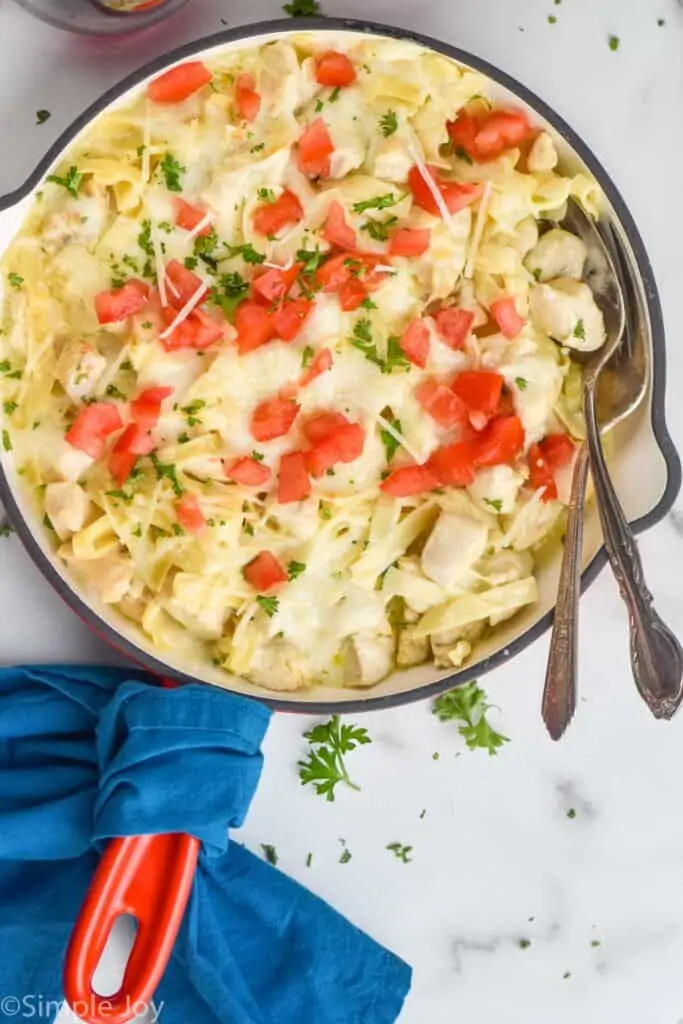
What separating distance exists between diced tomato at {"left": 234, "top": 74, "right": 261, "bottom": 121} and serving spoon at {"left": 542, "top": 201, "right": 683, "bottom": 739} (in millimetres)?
686

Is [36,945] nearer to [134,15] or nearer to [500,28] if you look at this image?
[134,15]

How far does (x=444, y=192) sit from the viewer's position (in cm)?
239

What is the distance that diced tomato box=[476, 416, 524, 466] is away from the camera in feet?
8.01

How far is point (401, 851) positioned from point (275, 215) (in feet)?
4.91

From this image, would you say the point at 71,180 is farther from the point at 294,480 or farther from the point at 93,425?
the point at 294,480

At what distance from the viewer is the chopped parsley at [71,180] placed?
92.1 inches

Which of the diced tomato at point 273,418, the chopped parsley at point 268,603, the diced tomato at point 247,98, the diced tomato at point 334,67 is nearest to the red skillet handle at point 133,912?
→ the chopped parsley at point 268,603

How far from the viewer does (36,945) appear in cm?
262

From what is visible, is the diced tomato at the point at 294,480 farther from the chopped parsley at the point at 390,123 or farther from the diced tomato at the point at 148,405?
the chopped parsley at the point at 390,123

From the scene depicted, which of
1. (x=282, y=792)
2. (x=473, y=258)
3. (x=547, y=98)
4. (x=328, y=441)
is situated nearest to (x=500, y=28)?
(x=547, y=98)

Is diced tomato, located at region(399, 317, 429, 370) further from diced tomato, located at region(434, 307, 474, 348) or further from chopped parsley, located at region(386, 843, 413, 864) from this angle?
chopped parsley, located at region(386, 843, 413, 864)

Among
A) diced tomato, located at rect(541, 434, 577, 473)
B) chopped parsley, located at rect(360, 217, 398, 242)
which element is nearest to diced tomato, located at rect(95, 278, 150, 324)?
chopped parsley, located at rect(360, 217, 398, 242)

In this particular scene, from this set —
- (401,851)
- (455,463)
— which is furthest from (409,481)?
(401,851)

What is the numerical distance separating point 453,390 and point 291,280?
41 centimetres
